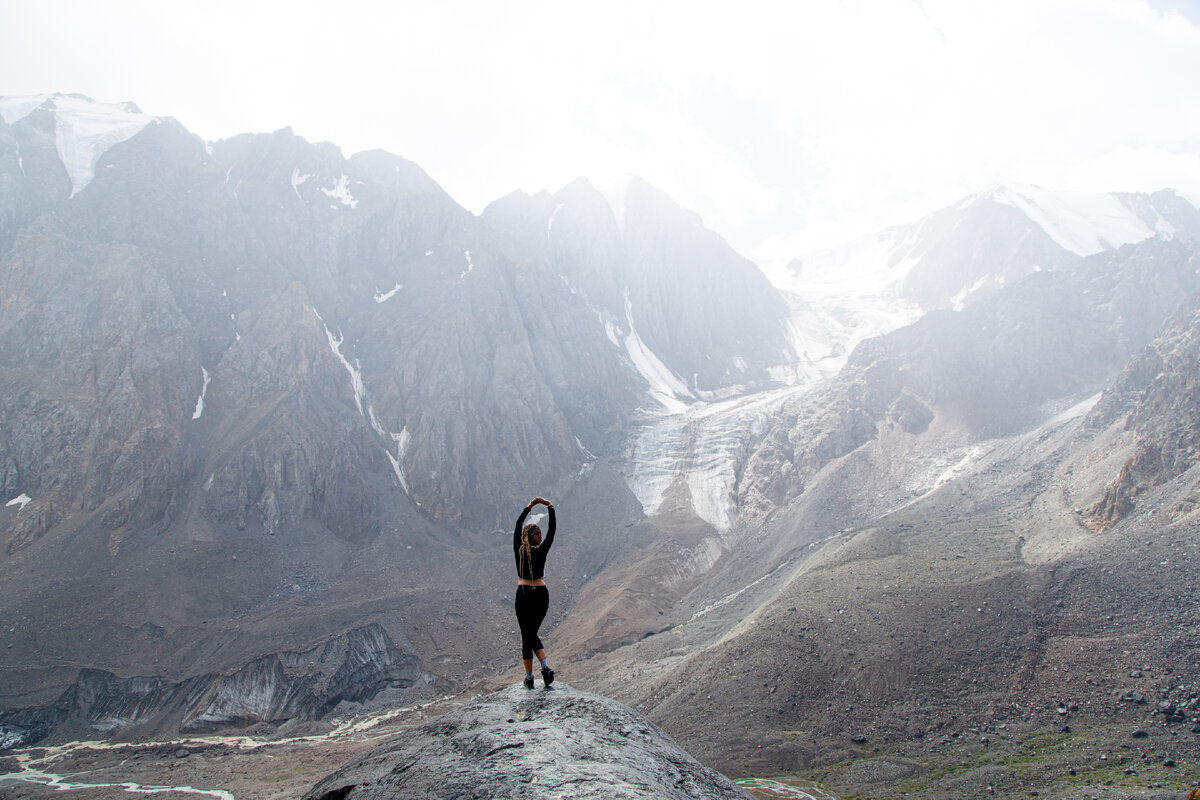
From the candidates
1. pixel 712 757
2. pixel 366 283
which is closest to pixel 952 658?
pixel 712 757

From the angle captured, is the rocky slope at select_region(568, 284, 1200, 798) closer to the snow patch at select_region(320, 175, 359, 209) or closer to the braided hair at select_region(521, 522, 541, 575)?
the braided hair at select_region(521, 522, 541, 575)

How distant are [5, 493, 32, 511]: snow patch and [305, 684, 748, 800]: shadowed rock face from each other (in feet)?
303

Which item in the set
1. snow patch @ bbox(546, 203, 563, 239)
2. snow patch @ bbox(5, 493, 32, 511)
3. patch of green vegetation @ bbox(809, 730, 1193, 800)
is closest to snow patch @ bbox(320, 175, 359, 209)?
snow patch @ bbox(546, 203, 563, 239)

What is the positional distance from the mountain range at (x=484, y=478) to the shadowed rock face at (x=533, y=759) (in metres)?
36.2

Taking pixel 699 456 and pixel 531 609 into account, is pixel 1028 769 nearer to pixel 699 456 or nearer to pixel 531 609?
pixel 531 609

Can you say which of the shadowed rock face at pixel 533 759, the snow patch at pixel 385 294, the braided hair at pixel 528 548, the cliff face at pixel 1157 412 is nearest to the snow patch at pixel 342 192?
the snow patch at pixel 385 294

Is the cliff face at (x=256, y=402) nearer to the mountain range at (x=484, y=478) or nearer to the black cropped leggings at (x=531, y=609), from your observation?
the mountain range at (x=484, y=478)

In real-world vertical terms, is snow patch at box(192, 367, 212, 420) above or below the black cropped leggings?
above

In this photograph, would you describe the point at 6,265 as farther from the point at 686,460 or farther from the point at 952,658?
the point at 952,658

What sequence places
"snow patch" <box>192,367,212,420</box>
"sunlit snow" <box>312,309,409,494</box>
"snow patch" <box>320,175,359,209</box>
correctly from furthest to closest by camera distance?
"snow patch" <box>320,175,359,209</box>
"sunlit snow" <box>312,309,409,494</box>
"snow patch" <box>192,367,212,420</box>

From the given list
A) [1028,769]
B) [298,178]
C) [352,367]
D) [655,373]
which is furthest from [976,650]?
[298,178]

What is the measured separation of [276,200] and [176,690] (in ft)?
296

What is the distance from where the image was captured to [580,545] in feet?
330

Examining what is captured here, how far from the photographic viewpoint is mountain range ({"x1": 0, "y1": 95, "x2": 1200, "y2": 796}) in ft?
160
